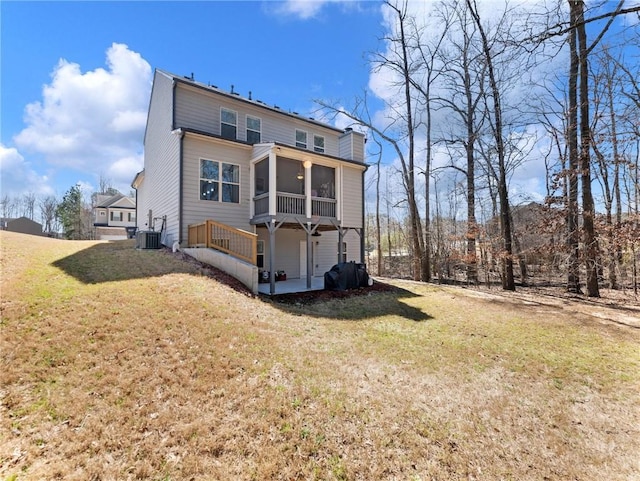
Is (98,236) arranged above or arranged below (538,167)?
below

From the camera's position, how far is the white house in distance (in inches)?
430

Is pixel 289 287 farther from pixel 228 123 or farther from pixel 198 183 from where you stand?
pixel 228 123

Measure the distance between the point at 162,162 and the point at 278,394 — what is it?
41.5 ft

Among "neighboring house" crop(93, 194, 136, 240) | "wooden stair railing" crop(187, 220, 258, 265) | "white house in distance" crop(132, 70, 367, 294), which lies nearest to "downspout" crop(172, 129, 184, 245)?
"white house in distance" crop(132, 70, 367, 294)

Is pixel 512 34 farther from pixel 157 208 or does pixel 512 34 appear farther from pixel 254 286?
pixel 157 208

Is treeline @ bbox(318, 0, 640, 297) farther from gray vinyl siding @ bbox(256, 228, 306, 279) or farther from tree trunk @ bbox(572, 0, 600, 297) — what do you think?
gray vinyl siding @ bbox(256, 228, 306, 279)

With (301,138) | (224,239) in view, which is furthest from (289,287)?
(301,138)

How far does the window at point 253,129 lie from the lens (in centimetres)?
1355

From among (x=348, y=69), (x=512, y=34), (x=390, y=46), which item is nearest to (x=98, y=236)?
(x=348, y=69)

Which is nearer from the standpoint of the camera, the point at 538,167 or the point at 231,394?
the point at 231,394

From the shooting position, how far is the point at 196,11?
10156 millimetres

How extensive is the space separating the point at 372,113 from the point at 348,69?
3.04 meters

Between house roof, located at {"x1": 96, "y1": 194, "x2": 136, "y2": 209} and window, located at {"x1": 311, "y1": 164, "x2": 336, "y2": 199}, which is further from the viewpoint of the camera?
house roof, located at {"x1": 96, "y1": 194, "x2": 136, "y2": 209}

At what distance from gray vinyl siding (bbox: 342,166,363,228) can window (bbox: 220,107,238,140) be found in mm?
5218
